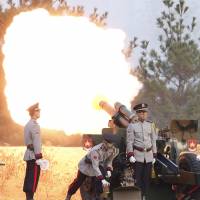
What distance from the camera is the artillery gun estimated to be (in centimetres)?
951

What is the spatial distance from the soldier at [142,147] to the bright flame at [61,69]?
118 inches

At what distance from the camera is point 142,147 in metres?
10.1

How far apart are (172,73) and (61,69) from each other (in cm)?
2437

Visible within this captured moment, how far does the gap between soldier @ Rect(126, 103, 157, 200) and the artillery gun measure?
0.18 meters

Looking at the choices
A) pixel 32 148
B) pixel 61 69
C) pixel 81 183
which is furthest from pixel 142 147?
pixel 61 69

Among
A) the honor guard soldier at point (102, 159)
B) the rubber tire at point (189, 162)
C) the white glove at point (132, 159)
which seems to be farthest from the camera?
the white glove at point (132, 159)

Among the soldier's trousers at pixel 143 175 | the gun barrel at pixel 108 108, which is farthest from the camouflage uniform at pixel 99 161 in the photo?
the gun barrel at pixel 108 108

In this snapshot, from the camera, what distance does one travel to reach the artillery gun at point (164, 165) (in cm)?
951

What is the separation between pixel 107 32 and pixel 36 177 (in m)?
4.50

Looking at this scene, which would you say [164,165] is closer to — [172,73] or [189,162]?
[189,162]

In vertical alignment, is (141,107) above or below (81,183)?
above

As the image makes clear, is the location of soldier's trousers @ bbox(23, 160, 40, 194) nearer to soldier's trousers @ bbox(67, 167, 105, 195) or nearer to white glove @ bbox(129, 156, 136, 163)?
soldier's trousers @ bbox(67, 167, 105, 195)

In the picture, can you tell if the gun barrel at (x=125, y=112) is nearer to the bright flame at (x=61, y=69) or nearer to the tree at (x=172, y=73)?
the bright flame at (x=61, y=69)

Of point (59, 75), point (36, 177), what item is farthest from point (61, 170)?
point (36, 177)
